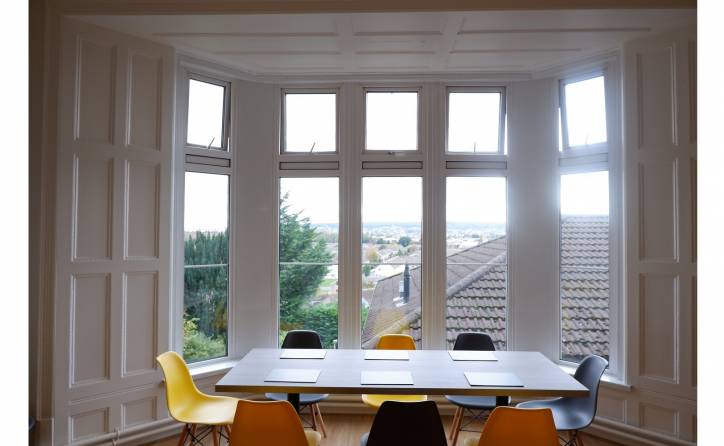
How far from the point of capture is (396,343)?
4.08 m

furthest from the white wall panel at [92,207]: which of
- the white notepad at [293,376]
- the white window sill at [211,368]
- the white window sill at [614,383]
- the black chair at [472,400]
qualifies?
the white window sill at [614,383]

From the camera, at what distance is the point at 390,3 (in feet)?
11.2

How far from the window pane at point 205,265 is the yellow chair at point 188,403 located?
3.23 ft

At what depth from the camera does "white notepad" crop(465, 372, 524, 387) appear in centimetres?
280

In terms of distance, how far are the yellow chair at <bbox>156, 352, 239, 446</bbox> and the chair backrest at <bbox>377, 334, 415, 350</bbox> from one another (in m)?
1.37

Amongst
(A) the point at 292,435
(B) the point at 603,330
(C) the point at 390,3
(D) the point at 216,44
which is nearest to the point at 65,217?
(D) the point at 216,44

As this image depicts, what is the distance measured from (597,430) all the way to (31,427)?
463 centimetres

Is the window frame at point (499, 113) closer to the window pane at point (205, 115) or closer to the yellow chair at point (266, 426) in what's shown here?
the window pane at point (205, 115)

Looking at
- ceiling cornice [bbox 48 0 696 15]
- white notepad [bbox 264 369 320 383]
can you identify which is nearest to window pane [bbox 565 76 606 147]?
ceiling cornice [bbox 48 0 696 15]

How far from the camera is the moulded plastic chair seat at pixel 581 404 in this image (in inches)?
122

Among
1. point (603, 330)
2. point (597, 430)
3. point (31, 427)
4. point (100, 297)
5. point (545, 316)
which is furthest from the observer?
point (545, 316)

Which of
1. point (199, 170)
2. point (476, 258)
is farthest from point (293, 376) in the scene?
point (476, 258)
